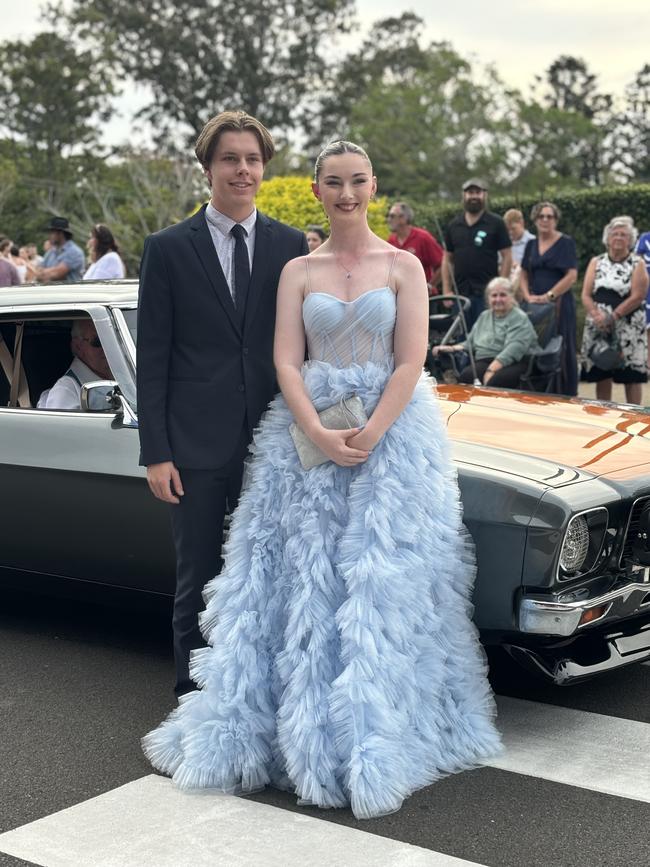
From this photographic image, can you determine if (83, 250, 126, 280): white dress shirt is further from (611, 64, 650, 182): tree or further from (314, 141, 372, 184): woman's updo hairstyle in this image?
(611, 64, 650, 182): tree

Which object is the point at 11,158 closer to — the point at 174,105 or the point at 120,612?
the point at 174,105

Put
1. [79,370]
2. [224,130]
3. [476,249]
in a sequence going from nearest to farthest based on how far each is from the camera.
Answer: [224,130] < [79,370] < [476,249]

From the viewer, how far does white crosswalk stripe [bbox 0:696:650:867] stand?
308 cm

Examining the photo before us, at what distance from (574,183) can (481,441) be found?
45171 millimetres

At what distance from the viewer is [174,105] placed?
49969 mm

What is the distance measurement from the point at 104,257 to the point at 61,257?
1.82 metres

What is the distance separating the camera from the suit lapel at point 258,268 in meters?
3.85

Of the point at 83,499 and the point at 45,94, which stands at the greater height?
the point at 45,94

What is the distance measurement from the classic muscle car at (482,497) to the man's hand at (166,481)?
58 cm

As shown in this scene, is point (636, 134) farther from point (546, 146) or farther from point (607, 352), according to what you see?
point (607, 352)

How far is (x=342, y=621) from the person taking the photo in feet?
11.5

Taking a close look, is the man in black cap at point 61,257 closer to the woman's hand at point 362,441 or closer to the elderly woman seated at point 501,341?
the elderly woman seated at point 501,341

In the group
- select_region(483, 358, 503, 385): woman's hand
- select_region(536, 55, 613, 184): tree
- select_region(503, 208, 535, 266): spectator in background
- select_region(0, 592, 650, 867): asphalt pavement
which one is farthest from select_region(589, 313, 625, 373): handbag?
select_region(536, 55, 613, 184): tree

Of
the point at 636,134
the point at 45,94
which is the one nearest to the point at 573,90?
the point at 636,134
